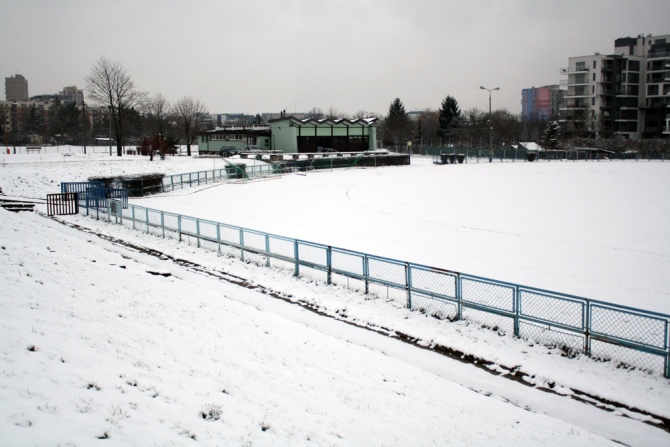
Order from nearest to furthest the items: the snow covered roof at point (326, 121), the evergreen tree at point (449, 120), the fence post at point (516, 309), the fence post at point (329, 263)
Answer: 1. the fence post at point (516, 309)
2. the fence post at point (329, 263)
3. the snow covered roof at point (326, 121)
4. the evergreen tree at point (449, 120)

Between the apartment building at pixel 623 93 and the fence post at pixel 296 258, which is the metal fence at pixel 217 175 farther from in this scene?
the apartment building at pixel 623 93

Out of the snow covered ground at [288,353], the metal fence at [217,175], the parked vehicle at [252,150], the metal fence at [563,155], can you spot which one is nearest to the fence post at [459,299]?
the snow covered ground at [288,353]

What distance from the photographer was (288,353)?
450 inches

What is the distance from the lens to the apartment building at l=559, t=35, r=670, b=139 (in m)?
107

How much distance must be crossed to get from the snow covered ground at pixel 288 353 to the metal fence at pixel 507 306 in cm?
51

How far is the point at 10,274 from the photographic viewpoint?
13586mm

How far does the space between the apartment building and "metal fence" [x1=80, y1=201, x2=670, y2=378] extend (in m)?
102

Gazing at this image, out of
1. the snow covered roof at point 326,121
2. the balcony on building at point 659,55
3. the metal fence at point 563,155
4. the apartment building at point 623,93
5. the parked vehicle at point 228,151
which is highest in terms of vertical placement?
the balcony on building at point 659,55

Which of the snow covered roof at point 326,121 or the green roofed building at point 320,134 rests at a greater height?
the snow covered roof at point 326,121

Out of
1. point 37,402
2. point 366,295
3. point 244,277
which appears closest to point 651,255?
point 366,295

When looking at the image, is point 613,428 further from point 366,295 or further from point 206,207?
point 206,207

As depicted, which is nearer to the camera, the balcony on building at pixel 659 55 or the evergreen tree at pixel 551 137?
the evergreen tree at pixel 551 137

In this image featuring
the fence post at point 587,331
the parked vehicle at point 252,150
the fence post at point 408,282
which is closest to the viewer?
the fence post at point 587,331

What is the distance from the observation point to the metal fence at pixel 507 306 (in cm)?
1124
